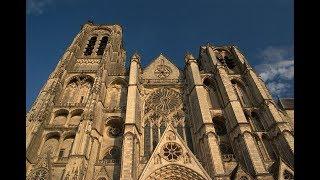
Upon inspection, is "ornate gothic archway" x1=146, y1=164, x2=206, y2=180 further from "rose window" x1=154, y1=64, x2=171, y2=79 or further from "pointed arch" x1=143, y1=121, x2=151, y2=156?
"rose window" x1=154, y1=64, x2=171, y2=79

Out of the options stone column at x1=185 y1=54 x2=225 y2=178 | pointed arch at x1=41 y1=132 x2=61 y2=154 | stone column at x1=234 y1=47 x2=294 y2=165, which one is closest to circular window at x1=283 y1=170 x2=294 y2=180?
stone column at x1=234 y1=47 x2=294 y2=165

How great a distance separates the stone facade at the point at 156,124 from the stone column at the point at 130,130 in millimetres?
62

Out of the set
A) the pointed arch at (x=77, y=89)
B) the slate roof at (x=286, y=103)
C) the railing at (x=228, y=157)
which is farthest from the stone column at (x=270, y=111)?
the pointed arch at (x=77, y=89)

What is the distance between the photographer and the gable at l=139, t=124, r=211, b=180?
1648cm

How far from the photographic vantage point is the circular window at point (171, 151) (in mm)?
17500

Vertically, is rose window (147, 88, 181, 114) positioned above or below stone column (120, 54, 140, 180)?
above

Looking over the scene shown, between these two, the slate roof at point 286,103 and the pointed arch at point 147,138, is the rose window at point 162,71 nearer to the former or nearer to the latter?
the pointed arch at point 147,138

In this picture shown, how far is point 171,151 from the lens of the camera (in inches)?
699

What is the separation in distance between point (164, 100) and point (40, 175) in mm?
11515

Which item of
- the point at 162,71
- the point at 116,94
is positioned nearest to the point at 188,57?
the point at 162,71

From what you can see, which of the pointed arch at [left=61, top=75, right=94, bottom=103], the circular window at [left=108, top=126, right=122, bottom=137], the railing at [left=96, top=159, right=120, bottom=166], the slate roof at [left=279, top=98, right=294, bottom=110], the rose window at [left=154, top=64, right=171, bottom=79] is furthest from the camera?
the slate roof at [left=279, top=98, right=294, bottom=110]
